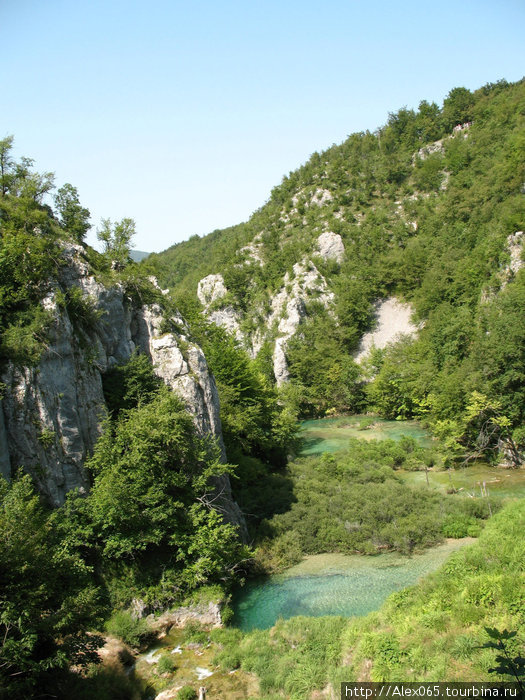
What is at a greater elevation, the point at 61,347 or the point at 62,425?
the point at 61,347

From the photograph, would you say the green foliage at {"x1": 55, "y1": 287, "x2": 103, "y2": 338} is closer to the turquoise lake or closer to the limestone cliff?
the limestone cliff

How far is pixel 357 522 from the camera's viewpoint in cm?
2041

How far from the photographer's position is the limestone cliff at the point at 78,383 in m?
13.5

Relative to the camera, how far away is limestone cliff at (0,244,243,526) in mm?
13539

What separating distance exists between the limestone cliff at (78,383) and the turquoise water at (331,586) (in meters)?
3.45

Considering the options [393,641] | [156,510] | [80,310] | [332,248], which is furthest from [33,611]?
[332,248]

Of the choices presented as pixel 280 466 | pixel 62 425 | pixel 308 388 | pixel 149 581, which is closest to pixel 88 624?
pixel 149 581

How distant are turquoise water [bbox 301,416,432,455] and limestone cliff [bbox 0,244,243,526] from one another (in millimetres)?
18123

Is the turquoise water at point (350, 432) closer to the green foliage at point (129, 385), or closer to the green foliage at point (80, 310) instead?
the green foliage at point (129, 385)

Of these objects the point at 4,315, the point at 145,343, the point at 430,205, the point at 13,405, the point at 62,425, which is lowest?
the point at 62,425

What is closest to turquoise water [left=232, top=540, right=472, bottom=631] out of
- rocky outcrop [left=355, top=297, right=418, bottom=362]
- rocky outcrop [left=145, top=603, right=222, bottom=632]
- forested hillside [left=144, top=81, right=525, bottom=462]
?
rocky outcrop [left=145, top=603, right=222, bottom=632]

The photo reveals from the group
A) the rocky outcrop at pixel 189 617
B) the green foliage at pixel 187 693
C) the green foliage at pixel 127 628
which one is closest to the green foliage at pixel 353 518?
the rocky outcrop at pixel 189 617

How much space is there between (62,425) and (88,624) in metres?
6.48

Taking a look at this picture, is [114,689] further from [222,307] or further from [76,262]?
[222,307]
